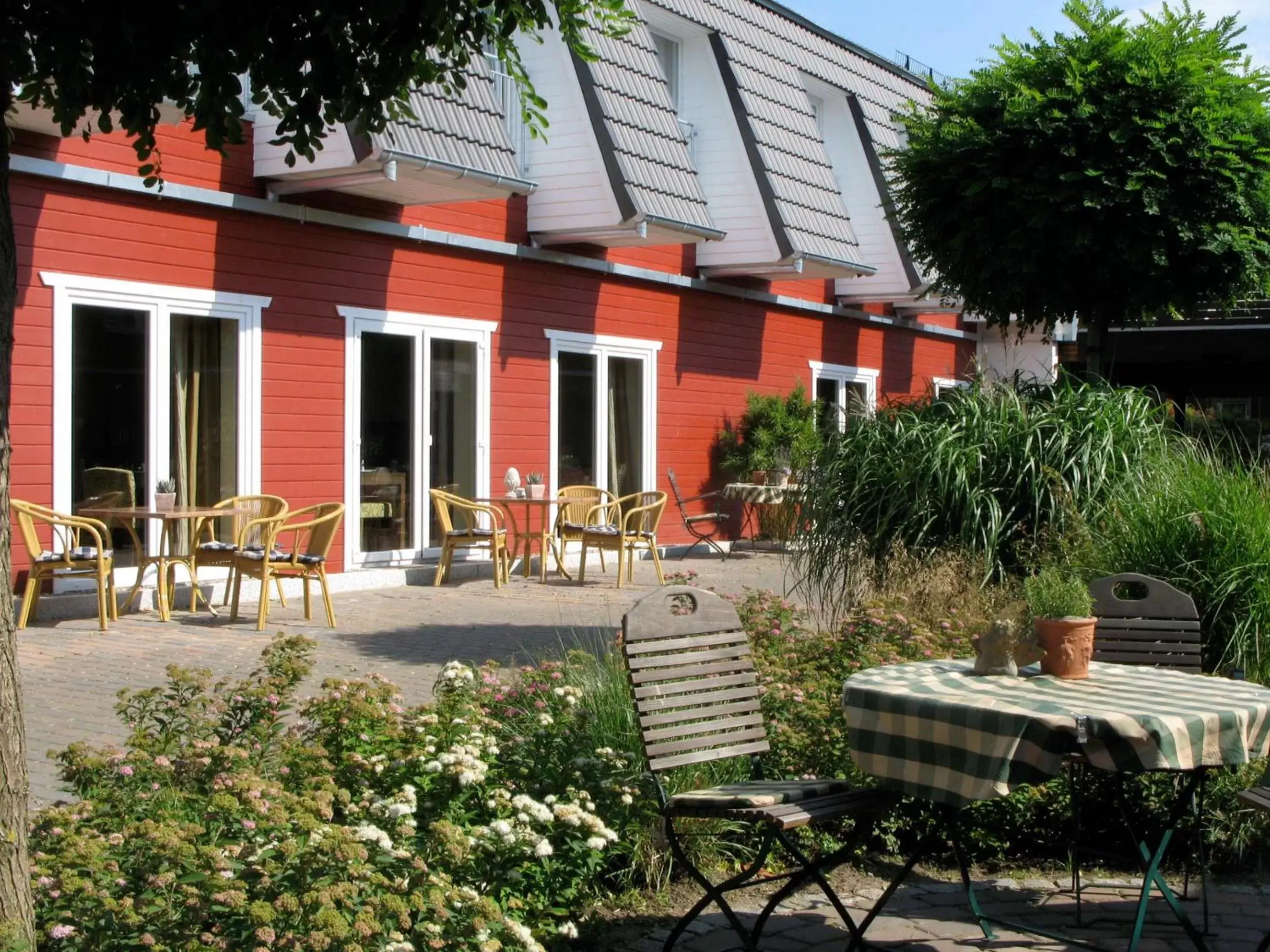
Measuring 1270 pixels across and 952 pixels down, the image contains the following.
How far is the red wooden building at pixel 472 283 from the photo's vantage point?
36.2 ft

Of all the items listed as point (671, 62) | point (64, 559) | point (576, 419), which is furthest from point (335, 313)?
point (671, 62)

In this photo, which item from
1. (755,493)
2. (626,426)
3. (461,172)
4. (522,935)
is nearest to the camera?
(522,935)

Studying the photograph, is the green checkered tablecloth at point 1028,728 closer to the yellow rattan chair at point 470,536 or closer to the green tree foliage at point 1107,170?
the green tree foliage at point 1107,170

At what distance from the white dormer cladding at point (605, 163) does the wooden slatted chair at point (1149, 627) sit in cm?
965

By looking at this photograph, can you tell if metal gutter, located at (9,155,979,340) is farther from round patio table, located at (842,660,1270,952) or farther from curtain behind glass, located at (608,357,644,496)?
round patio table, located at (842,660,1270,952)

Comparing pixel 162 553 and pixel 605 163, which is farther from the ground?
pixel 605 163

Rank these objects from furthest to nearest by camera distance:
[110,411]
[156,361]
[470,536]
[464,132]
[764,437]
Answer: [764,437] → [470,536] → [464,132] → [156,361] → [110,411]

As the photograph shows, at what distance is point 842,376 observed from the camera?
66.3 feet

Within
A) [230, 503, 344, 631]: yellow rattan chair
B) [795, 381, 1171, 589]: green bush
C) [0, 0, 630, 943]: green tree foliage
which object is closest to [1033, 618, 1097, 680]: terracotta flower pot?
[0, 0, 630, 943]: green tree foliage

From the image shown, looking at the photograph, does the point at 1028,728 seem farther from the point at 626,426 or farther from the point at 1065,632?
the point at 626,426

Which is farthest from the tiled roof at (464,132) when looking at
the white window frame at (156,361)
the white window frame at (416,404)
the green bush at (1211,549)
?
the green bush at (1211,549)

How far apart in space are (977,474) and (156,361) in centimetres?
644

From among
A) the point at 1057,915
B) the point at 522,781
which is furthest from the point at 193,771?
the point at 1057,915

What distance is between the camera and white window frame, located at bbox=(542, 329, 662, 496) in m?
15.1
